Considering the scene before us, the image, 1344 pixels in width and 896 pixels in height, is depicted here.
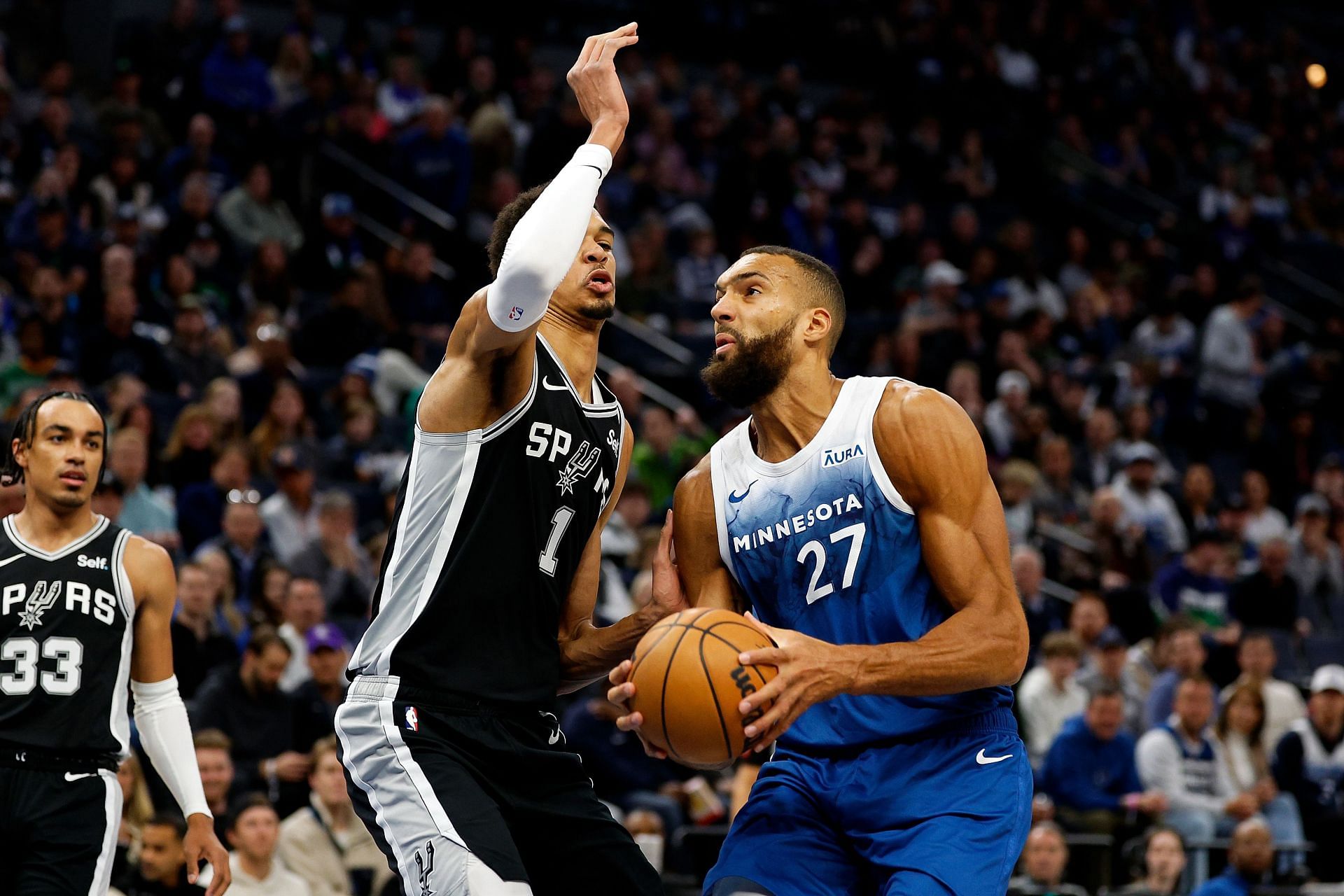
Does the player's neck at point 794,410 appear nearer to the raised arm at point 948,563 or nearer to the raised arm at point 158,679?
the raised arm at point 948,563

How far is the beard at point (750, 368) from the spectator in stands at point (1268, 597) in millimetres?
10319

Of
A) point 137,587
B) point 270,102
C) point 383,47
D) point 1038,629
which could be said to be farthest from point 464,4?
point 137,587

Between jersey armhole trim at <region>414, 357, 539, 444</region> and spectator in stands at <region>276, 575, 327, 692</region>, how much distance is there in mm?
5492

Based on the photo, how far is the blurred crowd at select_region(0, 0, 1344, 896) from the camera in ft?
33.8

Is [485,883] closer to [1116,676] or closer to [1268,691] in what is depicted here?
[1116,676]

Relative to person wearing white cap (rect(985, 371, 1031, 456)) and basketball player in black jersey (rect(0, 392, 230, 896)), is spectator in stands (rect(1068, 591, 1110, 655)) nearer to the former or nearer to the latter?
person wearing white cap (rect(985, 371, 1031, 456))

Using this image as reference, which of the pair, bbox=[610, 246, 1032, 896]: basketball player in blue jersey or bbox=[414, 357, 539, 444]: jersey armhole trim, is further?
bbox=[414, 357, 539, 444]: jersey armhole trim

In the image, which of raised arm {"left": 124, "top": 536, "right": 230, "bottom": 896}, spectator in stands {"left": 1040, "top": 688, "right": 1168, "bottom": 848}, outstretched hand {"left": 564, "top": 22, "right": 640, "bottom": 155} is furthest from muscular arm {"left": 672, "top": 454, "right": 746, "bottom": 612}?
spectator in stands {"left": 1040, "top": 688, "right": 1168, "bottom": 848}

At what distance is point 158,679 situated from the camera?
5.69m

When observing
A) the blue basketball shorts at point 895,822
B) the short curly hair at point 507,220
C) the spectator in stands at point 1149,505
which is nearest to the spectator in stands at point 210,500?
the short curly hair at point 507,220

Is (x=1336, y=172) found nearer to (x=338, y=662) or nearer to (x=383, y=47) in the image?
(x=383, y=47)

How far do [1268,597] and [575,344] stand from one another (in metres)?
10.6

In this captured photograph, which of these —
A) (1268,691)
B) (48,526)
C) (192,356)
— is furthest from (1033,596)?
(48,526)

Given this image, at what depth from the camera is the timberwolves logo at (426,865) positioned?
Answer: 172 inches
